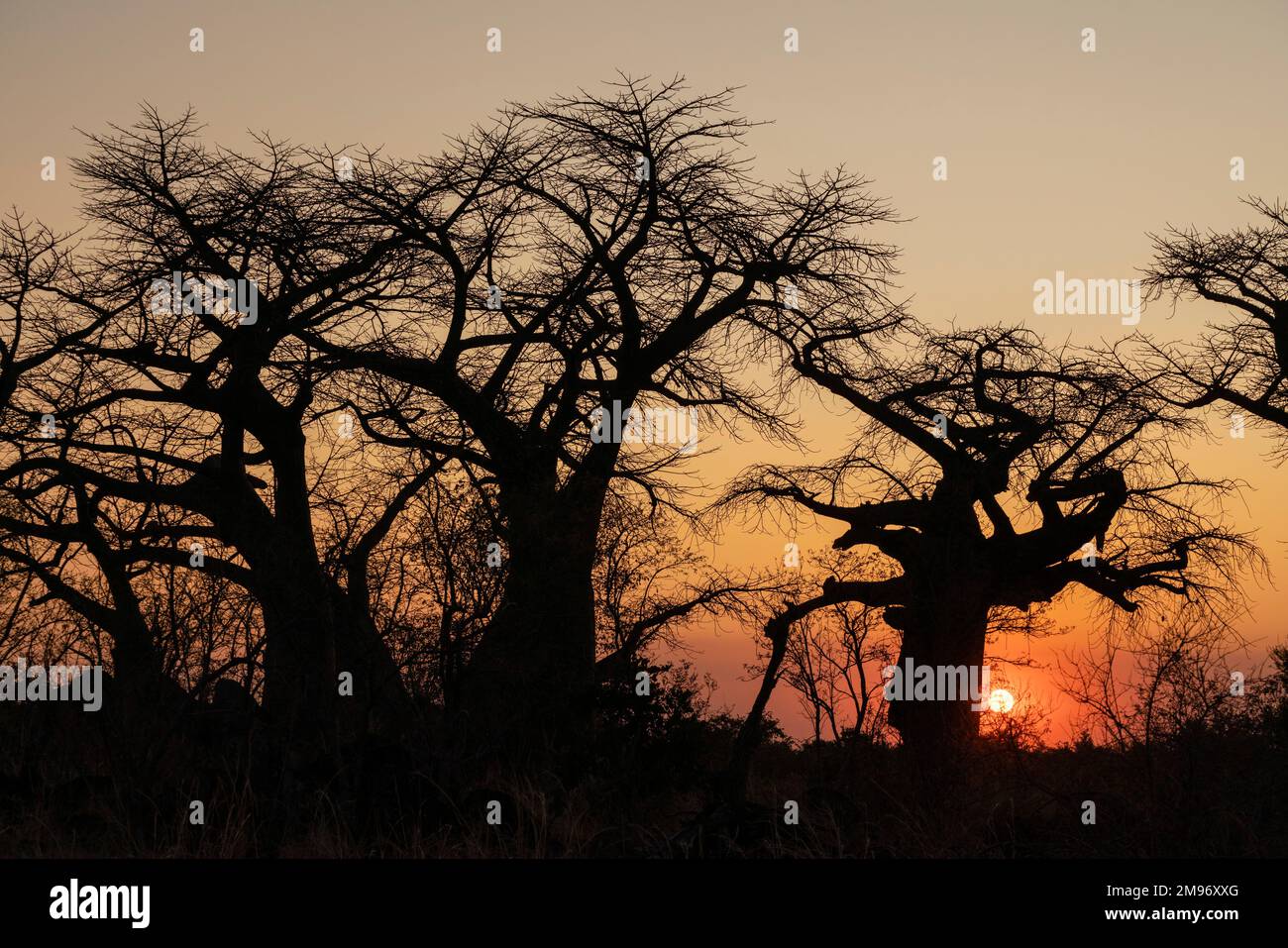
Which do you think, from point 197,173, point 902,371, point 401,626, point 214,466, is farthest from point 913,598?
point 197,173

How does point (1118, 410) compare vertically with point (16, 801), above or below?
above

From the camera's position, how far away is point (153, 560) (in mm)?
13406

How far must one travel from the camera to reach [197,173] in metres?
16.4

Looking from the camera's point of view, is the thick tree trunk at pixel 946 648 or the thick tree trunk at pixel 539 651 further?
the thick tree trunk at pixel 946 648

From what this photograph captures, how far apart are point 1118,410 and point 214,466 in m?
11.2

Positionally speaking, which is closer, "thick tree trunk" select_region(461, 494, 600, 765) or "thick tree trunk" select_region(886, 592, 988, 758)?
"thick tree trunk" select_region(461, 494, 600, 765)

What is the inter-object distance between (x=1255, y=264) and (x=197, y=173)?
14.4 m

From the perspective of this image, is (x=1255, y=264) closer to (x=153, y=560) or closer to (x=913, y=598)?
(x=913, y=598)

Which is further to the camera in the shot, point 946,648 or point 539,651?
point 946,648

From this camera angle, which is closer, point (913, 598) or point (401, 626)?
point (401, 626)
